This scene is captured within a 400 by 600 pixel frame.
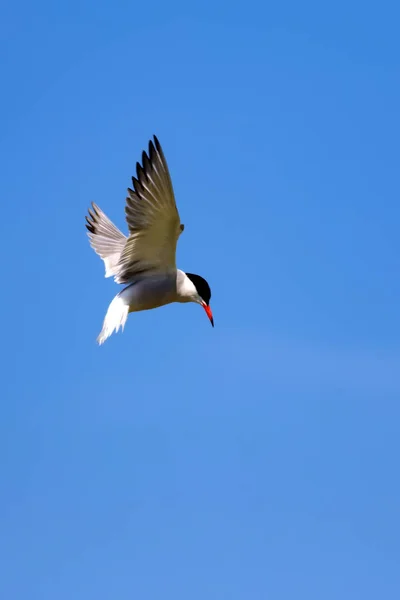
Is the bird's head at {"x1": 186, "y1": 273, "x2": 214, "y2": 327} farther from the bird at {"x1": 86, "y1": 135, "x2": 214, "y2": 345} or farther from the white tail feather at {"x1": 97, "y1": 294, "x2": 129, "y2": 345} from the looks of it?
the white tail feather at {"x1": 97, "y1": 294, "x2": 129, "y2": 345}

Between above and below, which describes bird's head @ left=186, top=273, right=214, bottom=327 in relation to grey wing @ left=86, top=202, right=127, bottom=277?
below

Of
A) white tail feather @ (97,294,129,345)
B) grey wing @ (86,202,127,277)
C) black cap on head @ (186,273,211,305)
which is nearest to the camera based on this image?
white tail feather @ (97,294,129,345)

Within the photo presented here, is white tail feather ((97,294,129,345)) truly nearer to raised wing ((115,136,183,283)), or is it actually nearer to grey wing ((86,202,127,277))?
raised wing ((115,136,183,283))

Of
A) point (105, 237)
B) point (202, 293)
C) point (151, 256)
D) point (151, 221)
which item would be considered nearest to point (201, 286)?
point (202, 293)

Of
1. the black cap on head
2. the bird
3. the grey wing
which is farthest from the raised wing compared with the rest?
the grey wing

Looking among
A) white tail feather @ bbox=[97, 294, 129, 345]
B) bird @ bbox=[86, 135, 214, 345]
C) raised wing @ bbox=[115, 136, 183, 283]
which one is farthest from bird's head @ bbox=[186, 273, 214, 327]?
white tail feather @ bbox=[97, 294, 129, 345]

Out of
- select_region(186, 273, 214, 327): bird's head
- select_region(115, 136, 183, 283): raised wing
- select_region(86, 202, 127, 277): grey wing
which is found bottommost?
select_region(186, 273, 214, 327): bird's head

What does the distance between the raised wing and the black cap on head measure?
0.39m

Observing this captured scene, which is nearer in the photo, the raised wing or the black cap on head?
the raised wing

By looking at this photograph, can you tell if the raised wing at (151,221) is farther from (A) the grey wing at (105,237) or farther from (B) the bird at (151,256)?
(A) the grey wing at (105,237)

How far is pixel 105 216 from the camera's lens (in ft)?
57.6

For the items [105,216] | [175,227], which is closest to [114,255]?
[105,216]

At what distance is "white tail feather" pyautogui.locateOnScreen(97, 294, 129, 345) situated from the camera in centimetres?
1384

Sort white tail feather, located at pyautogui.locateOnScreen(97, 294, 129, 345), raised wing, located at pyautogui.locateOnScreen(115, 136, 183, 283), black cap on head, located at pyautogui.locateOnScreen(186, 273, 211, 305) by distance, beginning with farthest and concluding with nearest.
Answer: black cap on head, located at pyautogui.locateOnScreen(186, 273, 211, 305)
white tail feather, located at pyautogui.locateOnScreen(97, 294, 129, 345)
raised wing, located at pyautogui.locateOnScreen(115, 136, 183, 283)
